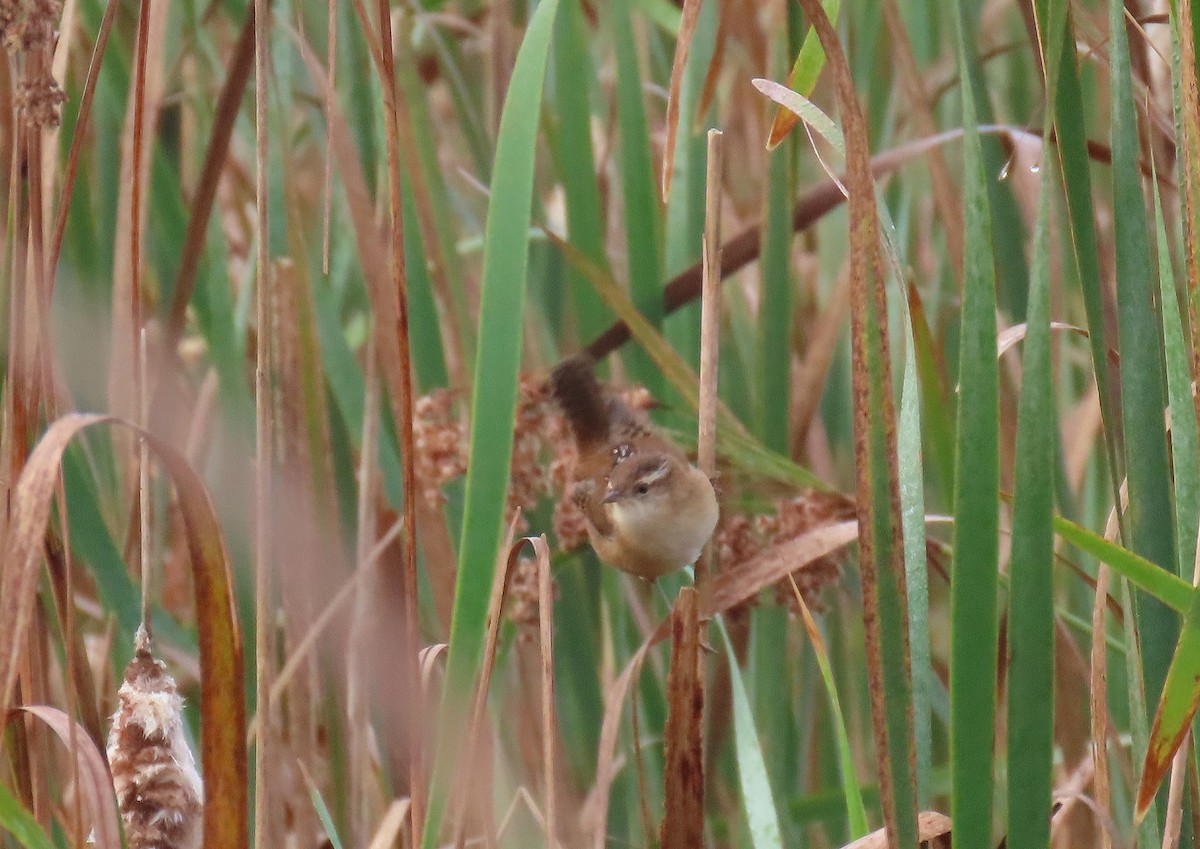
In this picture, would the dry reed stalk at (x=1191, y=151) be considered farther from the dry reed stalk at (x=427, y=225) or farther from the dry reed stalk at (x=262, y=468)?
the dry reed stalk at (x=427, y=225)

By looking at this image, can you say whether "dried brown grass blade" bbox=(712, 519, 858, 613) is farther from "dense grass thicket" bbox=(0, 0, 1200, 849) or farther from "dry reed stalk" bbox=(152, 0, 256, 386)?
"dry reed stalk" bbox=(152, 0, 256, 386)

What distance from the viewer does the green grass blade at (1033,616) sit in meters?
0.84

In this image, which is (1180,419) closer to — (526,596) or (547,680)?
Answer: (547,680)

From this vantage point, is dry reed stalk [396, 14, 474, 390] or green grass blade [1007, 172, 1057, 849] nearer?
green grass blade [1007, 172, 1057, 849]

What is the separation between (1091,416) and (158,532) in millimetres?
1285

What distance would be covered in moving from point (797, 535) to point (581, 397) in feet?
1.09

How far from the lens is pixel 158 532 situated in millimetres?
1779

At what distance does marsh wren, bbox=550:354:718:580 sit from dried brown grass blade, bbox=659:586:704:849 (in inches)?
16.5

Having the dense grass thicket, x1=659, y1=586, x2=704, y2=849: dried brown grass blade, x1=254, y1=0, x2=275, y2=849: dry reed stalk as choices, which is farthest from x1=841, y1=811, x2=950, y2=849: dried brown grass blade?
x1=254, y1=0, x2=275, y2=849: dry reed stalk

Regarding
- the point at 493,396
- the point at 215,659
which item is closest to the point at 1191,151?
the point at 493,396

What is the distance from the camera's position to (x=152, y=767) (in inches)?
37.6

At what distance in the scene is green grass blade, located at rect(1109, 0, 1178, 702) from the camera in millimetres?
941

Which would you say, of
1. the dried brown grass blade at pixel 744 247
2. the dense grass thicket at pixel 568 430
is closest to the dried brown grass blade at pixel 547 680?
the dense grass thicket at pixel 568 430

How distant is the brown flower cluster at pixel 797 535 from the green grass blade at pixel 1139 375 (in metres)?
0.48
